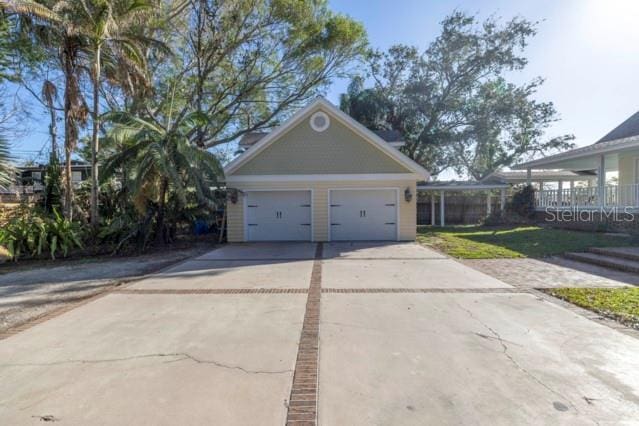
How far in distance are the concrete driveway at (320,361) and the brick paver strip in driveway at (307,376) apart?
14 millimetres

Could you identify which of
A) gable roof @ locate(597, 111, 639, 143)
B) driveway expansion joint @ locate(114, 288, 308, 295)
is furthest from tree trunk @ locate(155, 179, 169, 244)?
gable roof @ locate(597, 111, 639, 143)

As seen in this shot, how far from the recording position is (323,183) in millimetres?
12320

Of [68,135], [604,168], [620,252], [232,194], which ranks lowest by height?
[620,252]

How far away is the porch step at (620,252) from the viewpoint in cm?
784

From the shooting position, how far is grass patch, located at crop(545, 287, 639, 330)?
451 cm

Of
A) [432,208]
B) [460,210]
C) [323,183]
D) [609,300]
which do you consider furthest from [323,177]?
[460,210]

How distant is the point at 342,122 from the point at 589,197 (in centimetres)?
1187

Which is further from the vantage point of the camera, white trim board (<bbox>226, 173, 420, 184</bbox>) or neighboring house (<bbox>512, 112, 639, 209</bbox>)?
neighboring house (<bbox>512, 112, 639, 209</bbox>)

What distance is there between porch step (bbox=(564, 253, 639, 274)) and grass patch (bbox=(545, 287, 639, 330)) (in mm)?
1778

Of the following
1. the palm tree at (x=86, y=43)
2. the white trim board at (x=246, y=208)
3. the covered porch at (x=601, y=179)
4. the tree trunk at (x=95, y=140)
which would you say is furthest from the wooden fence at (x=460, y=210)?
the tree trunk at (x=95, y=140)

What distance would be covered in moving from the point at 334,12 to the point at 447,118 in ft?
33.3

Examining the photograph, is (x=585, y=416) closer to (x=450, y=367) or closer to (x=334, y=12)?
(x=450, y=367)

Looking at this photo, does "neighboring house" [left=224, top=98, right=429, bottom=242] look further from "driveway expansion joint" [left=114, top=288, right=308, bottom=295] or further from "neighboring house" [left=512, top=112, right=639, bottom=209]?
"neighboring house" [left=512, top=112, right=639, bottom=209]

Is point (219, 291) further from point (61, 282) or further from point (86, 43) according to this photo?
point (86, 43)
